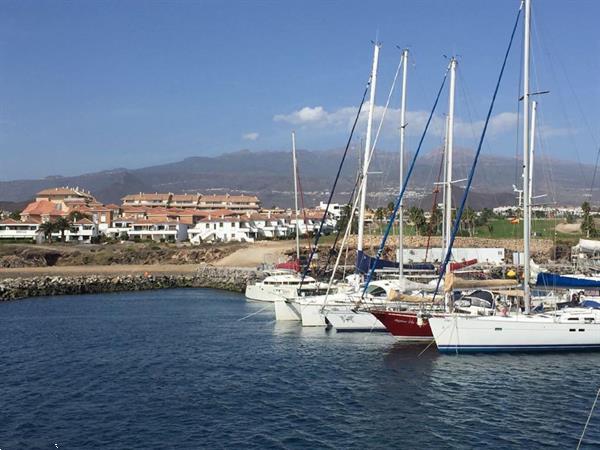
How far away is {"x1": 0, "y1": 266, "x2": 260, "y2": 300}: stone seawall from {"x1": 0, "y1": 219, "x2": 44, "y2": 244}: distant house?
35.4 m

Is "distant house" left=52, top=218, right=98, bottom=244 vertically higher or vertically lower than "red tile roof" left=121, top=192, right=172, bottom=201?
lower

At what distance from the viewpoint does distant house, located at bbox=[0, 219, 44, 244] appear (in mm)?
108575

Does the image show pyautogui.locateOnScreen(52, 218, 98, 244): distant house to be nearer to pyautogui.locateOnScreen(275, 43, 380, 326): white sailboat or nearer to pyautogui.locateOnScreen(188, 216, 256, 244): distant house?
pyautogui.locateOnScreen(188, 216, 256, 244): distant house

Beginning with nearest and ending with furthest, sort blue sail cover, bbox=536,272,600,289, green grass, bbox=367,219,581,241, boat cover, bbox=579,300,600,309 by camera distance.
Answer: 1. boat cover, bbox=579,300,600,309
2. blue sail cover, bbox=536,272,600,289
3. green grass, bbox=367,219,581,241

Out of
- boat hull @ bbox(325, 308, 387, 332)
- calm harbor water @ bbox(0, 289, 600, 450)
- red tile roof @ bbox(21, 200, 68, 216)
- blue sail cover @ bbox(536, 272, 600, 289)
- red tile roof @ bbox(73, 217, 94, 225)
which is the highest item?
red tile roof @ bbox(21, 200, 68, 216)

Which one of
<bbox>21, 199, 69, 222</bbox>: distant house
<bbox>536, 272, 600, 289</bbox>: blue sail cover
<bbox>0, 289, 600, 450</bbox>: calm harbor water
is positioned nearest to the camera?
<bbox>0, 289, 600, 450</bbox>: calm harbor water

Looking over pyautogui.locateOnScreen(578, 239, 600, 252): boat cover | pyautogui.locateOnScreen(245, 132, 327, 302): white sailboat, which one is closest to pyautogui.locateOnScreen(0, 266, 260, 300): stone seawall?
pyautogui.locateOnScreen(245, 132, 327, 302): white sailboat

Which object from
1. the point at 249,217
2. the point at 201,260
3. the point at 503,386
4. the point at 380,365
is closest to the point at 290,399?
the point at 380,365

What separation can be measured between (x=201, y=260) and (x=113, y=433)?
6789 cm

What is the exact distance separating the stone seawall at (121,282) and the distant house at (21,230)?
116ft

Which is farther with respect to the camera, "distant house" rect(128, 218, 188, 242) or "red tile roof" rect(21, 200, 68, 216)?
"red tile roof" rect(21, 200, 68, 216)

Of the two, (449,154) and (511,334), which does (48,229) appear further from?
(511,334)

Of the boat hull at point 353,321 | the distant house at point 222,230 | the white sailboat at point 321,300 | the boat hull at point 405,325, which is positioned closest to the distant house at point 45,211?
the distant house at point 222,230

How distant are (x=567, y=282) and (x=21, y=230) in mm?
96311
